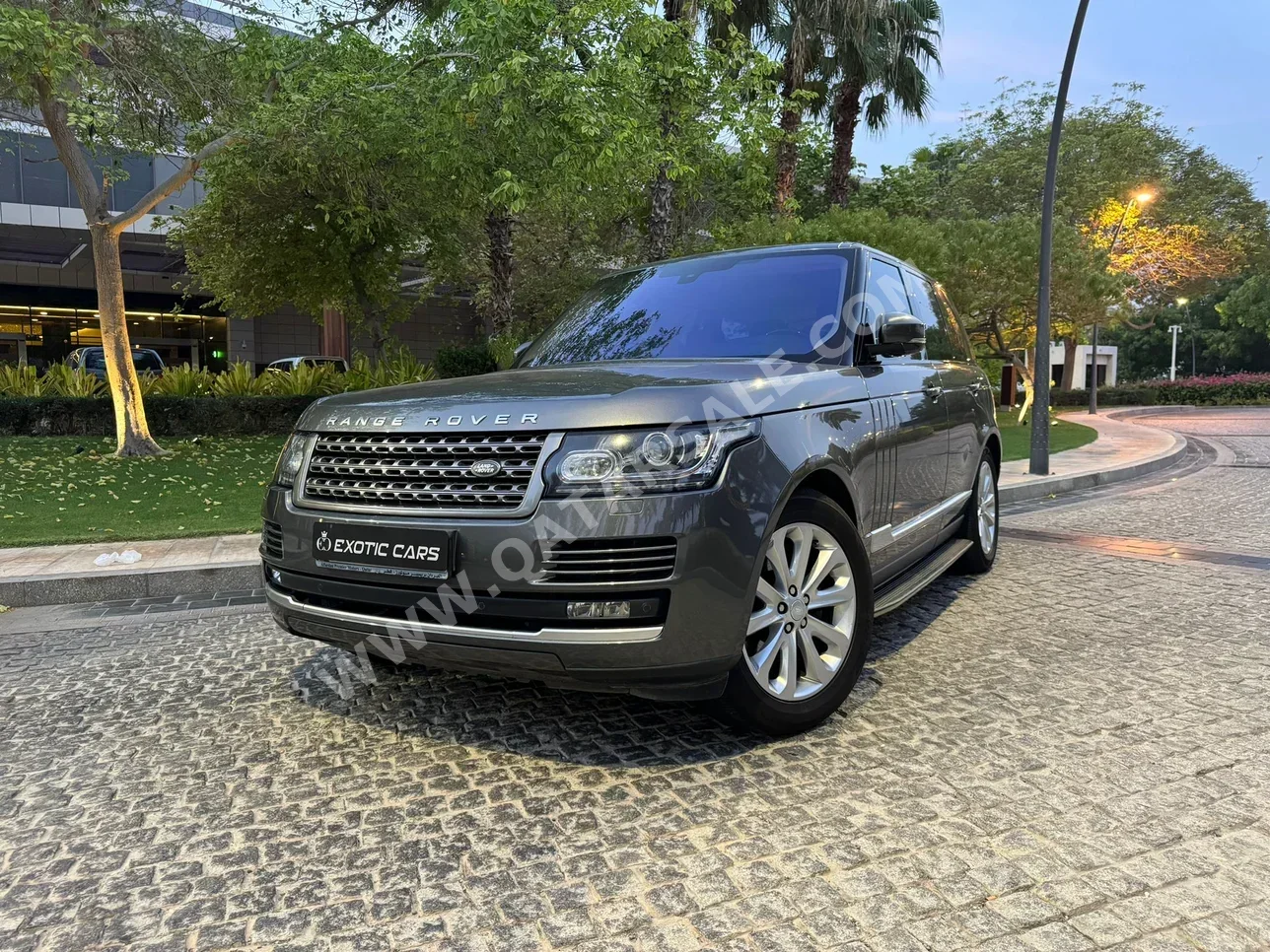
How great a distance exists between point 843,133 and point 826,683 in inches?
→ 791

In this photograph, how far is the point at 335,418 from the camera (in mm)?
3158

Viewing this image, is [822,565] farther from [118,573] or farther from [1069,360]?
[1069,360]

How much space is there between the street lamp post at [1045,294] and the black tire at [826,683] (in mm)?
8853

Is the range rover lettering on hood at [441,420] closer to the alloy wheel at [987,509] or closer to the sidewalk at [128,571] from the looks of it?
the sidewalk at [128,571]

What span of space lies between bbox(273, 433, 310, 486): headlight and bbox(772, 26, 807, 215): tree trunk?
1608cm

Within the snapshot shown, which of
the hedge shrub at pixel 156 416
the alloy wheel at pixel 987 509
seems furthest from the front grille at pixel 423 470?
the hedge shrub at pixel 156 416

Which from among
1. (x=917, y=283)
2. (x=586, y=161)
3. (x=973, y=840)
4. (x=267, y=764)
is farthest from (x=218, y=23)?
(x=973, y=840)

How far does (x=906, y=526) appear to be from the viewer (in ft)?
13.1

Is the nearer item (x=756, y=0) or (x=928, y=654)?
(x=928, y=654)

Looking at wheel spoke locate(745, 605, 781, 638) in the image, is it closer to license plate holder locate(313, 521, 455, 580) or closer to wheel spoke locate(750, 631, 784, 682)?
wheel spoke locate(750, 631, 784, 682)

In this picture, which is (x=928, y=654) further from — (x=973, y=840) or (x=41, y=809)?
(x=41, y=809)

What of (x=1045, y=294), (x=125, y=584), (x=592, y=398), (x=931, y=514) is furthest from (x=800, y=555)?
(x=1045, y=294)

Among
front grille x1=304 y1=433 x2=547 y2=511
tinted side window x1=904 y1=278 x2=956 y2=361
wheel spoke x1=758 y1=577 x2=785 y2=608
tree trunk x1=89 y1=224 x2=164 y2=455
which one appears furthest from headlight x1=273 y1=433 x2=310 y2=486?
tree trunk x1=89 y1=224 x2=164 y2=455

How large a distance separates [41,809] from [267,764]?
0.65m
